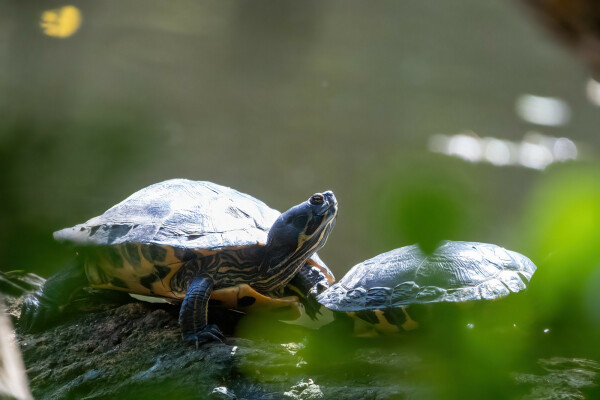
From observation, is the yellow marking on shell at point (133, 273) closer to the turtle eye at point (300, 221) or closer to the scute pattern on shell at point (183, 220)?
the scute pattern on shell at point (183, 220)

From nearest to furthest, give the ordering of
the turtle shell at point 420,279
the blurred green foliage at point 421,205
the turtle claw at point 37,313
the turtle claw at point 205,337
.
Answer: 1. the blurred green foliage at point 421,205
2. the turtle shell at point 420,279
3. the turtle claw at point 205,337
4. the turtle claw at point 37,313

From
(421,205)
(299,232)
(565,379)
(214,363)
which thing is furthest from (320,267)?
(421,205)

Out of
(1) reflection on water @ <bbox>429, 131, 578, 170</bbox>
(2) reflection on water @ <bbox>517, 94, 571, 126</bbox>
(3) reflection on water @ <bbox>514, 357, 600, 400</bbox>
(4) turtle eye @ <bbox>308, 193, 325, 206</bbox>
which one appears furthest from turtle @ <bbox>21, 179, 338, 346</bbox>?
(2) reflection on water @ <bbox>517, 94, 571, 126</bbox>

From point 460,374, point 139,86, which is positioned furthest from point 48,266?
point 139,86

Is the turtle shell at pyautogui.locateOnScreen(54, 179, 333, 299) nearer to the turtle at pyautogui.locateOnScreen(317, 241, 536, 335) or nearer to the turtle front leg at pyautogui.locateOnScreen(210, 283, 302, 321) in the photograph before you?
the turtle front leg at pyautogui.locateOnScreen(210, 283, 302, 321)

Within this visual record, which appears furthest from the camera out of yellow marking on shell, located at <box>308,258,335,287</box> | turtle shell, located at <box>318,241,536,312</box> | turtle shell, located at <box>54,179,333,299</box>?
yellow marking on shell, located at <box>308,258,335,287</box>

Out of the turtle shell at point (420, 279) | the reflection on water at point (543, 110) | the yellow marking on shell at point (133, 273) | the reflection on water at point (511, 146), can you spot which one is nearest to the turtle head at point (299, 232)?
the turtle shell at point (420, 279)

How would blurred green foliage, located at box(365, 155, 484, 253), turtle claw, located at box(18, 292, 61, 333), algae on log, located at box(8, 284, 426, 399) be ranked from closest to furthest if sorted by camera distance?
1. blurred green foliage, located at box(365, 155, 484, 253)
2. algae on log, located at box(8, 284, 426, 399)
3. turtle claw, located at box(18, 292, 61, 333)

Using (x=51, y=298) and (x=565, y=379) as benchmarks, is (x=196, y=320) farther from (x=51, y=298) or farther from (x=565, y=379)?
(x=565, y=379)

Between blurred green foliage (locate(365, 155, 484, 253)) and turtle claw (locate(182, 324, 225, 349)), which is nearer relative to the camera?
blurred green foliage (locate(365, 155, 484, 253))
